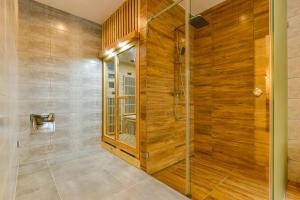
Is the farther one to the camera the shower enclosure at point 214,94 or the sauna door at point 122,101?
the sauna door at point 122,101

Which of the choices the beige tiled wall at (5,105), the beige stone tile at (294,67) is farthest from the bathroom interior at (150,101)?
the beige tiled wall at (5,105)

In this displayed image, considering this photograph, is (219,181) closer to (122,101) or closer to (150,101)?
(150,101)

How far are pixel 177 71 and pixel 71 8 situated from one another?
213cm

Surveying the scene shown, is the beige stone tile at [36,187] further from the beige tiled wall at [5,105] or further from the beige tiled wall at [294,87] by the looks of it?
the beige tiled wall at [294,87]

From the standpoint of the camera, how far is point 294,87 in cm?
180

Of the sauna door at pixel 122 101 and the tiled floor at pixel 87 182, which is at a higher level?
the sauna door at pixel 122 101

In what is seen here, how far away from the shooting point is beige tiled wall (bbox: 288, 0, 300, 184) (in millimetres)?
1772

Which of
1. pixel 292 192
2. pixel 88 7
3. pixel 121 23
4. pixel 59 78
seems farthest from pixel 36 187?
pixel 292 192

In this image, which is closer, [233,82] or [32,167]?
[32,167]

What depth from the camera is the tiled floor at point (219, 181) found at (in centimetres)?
157

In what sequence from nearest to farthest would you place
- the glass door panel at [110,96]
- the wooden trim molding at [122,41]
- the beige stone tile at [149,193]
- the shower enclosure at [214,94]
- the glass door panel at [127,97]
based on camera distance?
1. the beige stone tile at [149,193]
2. the shower enclosure at [214,94]
3. the wooden trim molding at [122,41]
4. the glass door panel at [127,97]
5. the glass door panel at [110,96]

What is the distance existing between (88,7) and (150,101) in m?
1.99

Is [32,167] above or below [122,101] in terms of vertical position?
below

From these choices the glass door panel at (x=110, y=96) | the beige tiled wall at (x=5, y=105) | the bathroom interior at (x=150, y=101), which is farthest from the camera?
the glass door panel at (x=110, y=96)
